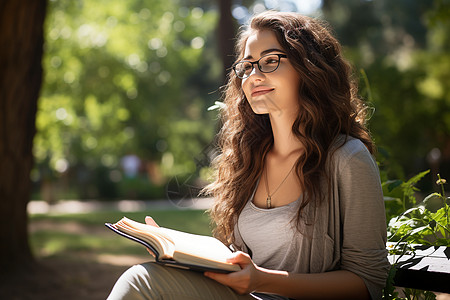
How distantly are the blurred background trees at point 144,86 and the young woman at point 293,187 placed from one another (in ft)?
7.40

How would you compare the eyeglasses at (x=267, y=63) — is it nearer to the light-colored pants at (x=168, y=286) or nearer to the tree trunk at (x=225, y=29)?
the light-colored pants at (x=168, y=286)

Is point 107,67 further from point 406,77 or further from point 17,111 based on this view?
point 406,77

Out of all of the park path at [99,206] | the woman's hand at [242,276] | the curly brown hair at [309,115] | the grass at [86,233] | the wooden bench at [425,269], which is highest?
the curly brown hair at [309,115]

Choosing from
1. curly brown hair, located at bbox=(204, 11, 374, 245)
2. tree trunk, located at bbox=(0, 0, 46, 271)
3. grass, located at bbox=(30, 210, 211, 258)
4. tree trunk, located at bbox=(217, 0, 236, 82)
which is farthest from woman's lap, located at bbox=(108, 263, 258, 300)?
tree trunk, located at bbox=(217, 0, 236, 82)

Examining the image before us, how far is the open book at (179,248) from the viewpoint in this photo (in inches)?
73.0

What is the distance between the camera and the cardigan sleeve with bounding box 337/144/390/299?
80.0 inches

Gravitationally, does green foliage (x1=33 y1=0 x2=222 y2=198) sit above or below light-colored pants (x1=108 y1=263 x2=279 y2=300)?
above

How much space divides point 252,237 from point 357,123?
66 cm

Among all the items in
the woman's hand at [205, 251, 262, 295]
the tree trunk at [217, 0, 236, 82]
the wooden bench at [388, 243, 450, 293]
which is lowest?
the wooden bench at [388, 243, 450, 293]

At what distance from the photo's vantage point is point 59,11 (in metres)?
13.5

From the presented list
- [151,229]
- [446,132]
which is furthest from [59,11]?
[151,229]

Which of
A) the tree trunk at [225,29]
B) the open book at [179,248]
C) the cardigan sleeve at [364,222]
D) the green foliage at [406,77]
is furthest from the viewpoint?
the green foliage at [406,77]

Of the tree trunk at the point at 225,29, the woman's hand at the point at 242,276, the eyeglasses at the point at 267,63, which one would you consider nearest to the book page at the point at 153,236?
the woman's hand at the point at 242,276

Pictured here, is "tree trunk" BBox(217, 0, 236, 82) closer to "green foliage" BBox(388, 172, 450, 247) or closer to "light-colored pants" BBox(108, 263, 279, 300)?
"green foliage" BBox(388, 172, 450, 247)
